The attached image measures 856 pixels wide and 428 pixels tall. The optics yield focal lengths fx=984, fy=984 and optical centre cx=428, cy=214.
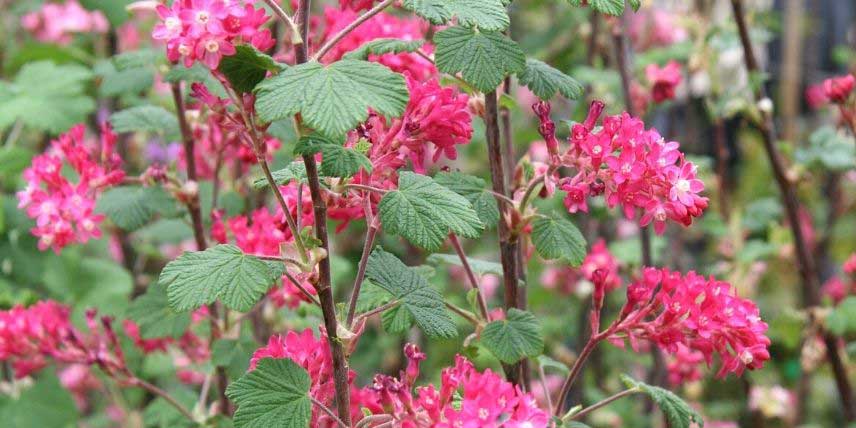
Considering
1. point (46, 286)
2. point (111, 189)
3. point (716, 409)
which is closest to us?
point (111, 189)

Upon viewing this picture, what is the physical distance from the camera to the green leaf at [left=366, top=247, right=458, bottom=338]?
1.11 metres

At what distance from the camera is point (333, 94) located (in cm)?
94

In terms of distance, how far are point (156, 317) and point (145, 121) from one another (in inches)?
13.9

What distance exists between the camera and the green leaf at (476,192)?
124 centimetres

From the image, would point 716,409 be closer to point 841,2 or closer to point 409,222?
point 409,222

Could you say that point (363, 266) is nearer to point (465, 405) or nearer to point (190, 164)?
point (465, 405)

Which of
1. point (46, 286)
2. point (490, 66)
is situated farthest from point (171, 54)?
point (46, 286)

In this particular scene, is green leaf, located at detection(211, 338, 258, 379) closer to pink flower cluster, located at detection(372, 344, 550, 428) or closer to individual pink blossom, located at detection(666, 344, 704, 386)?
pink flower cluster, located at detection(372, 344, 550, 428)

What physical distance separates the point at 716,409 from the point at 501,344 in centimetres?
173

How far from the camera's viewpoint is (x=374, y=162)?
1113 millimetres

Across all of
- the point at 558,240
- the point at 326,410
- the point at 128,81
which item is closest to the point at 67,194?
the point at 128,81

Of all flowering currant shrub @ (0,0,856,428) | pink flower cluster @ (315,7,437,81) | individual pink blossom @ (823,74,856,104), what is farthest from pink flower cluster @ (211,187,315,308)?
individual pink blossom @ (823,74,856,104)

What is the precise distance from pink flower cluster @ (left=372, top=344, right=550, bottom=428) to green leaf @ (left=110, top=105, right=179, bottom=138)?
853 millimetres

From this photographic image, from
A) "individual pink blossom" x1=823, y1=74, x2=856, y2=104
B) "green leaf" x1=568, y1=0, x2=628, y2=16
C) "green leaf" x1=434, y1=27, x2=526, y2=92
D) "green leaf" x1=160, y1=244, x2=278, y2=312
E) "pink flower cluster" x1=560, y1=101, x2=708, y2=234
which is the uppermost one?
"green leaf" x1=568, y1=0, x2=628, y2=16
